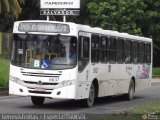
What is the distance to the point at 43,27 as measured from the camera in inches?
763

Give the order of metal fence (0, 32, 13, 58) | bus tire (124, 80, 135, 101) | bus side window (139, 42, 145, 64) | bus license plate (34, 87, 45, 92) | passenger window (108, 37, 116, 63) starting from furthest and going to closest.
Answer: metal fence (0, 32, 13, 58)
bus side window (139, 42, 145, 64)
bus tire (124, 80, 135, 101)
passenger window (108, 37, 116, 63)
bus license plate (34, 87, 45, 92)

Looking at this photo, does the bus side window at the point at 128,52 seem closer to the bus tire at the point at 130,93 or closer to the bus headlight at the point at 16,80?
the bus tire at the point at 130,93

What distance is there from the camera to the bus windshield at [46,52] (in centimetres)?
1900

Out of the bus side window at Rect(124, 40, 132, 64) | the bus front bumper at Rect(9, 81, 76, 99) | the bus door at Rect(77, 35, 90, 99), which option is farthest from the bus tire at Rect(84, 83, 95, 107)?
the bus side window at Rect(124, 40, 132, 64)

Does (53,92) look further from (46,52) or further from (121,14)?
(121,14)

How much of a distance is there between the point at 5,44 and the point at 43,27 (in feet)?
59.1

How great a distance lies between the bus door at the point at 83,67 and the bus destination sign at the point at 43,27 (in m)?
0.66

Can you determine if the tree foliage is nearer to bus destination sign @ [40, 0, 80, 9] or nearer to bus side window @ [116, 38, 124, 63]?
bus destination sign @ [40, 0, 80, 9]

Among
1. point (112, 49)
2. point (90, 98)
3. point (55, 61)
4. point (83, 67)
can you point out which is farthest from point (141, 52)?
point (55, 61)

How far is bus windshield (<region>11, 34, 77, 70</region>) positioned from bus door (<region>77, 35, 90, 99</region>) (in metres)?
0.34

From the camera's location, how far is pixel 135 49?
25906 mm

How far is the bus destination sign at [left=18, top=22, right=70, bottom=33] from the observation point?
757 inches

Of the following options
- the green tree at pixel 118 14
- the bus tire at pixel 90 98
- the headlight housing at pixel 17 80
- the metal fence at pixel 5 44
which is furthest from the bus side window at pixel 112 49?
the green tree at pixel 118 14

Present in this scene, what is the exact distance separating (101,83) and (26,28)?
12.4 feet
